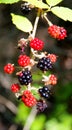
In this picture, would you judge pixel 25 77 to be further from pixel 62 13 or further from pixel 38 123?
pixel 38 123

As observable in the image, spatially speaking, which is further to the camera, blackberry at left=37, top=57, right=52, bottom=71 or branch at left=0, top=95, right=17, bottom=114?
branch at left=0, top=95, right=17, bottom=114

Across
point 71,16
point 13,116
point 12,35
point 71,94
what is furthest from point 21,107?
point 71,16

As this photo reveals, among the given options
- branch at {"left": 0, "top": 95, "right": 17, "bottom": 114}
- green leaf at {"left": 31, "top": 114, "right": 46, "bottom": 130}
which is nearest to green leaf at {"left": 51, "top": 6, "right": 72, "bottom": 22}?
green leaf at {"left": 31, "top": 114, "right": 46, "bottom": 130}

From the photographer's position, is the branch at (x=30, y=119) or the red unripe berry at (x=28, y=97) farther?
the branch at (x=30, y=119)

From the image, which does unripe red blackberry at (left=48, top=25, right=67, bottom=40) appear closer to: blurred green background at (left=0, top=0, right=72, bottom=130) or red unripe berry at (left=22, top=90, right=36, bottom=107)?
red unripe berry at (left=22, top=90, right=36, bottom=107)

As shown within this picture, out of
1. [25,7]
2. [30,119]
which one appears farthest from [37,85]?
[25,7]

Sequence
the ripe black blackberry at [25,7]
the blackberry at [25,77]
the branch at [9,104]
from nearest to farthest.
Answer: the blackberry at [25,77] → the ripe black blackberry at [25,7] → the branch at [9,104]

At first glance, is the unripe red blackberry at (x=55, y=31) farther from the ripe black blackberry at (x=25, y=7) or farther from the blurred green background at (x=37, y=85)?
the blurred green background at (x=37, y=85)

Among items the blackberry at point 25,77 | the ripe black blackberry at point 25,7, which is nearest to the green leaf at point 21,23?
the ripe black blackberry at point 25,7

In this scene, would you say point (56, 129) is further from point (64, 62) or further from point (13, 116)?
point (64, 62)
